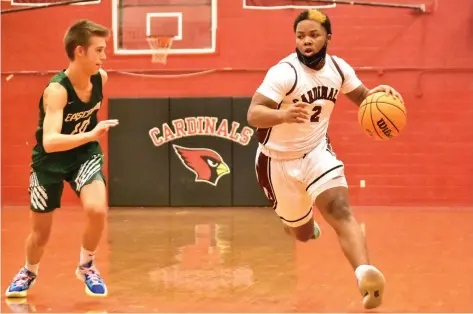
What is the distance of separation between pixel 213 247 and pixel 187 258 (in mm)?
772

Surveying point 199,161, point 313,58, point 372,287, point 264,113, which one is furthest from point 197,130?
point 372,287

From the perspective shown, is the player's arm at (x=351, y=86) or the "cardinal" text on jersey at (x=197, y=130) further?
the "cardinal" text on jersey at (x=197, y=130)

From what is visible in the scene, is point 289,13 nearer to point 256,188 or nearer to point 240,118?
point 240,118

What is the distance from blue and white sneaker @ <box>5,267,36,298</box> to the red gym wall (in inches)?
298

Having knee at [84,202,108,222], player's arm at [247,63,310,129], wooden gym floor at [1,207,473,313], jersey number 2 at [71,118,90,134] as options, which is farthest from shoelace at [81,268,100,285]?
player's arm at [247,63,310,129]

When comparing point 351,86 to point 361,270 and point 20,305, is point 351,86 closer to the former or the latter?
point 361,270

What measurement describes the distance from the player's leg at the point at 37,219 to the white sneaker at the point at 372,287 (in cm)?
227

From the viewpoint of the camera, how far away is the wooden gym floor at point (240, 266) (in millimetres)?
5496

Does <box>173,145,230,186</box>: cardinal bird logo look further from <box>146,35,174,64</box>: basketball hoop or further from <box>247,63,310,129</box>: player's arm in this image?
<box>247,63,310,129</box>: player's arm

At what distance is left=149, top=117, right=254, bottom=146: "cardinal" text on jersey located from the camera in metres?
12.7

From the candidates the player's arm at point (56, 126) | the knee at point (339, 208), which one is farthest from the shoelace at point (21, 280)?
the knee at point (339, 208)

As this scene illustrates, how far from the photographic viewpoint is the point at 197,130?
1282 centimetres

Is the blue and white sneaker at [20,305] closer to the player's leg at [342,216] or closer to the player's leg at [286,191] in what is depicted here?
the player's leg at [286,191]

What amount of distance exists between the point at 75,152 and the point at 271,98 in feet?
4.89
